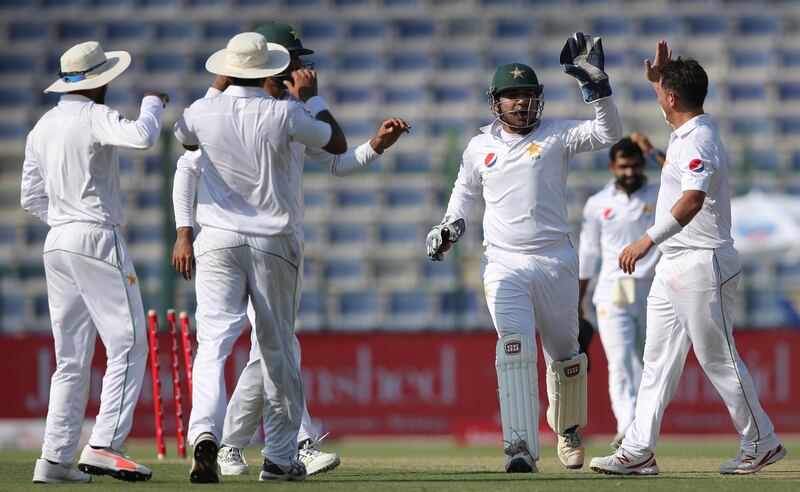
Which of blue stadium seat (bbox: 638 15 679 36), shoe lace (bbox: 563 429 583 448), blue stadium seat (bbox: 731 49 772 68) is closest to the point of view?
shoe lace (bbox: 563 429 583 448)

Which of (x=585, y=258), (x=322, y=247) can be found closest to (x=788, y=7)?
(x=322, y=247)

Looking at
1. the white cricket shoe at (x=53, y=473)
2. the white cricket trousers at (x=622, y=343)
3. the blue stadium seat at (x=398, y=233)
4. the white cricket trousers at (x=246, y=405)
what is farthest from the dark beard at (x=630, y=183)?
the blue stadium seat at (x=398, y=233)

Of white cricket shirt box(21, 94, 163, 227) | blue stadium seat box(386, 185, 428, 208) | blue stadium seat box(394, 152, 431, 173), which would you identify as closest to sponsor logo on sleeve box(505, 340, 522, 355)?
white cricket shirt box(21, 94, 163, 227)

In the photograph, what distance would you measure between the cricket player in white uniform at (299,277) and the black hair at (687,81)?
1.33m

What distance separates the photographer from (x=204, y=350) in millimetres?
5945

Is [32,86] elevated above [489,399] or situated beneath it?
elevated above

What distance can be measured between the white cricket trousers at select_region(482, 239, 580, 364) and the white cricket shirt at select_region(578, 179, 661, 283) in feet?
7.31

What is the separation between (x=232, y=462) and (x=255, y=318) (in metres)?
1.01

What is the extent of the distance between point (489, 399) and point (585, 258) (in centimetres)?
433

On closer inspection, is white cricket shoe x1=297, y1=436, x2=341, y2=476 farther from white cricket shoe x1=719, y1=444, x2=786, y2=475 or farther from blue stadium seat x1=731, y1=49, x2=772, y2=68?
blue stadium seat x1=731, y1=49, x2=772, y2=68

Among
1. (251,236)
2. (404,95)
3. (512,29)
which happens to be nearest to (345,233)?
(404,95)

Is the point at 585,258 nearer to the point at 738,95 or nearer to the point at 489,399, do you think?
the point at 489,399

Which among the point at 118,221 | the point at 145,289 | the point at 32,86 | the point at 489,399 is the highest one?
the point at 32,86

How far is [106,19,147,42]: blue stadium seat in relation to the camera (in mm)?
22266
